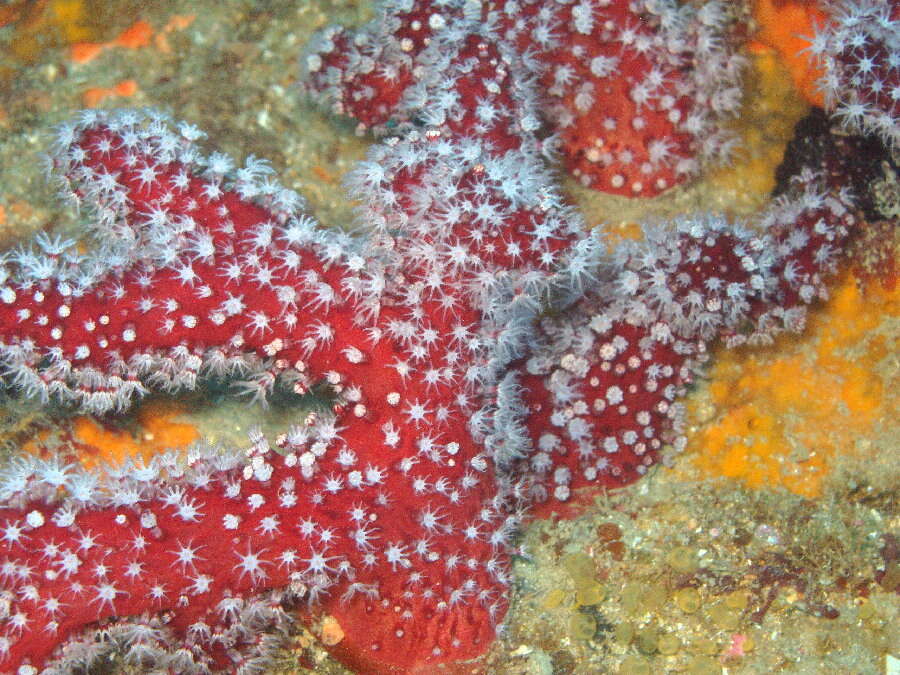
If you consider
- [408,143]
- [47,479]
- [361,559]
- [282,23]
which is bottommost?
[361,559]

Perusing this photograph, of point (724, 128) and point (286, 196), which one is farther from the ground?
point (724, 128)

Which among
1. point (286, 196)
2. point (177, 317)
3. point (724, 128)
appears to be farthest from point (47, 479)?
point (724, 128)

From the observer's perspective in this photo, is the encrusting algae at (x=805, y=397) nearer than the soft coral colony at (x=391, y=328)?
No

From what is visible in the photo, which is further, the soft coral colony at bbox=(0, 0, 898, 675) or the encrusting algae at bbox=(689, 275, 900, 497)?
the encrusting algae at bbox=(689, 275, 900, 497)

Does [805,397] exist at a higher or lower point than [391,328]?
lower

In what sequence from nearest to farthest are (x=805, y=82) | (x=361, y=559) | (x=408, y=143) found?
(x=361, y=559) → (x=408, y=143) → (x=805, y=82)

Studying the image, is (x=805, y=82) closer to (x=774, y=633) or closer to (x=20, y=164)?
(x=774, y=633)

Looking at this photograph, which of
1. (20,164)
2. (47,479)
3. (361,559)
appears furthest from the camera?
(20,164)

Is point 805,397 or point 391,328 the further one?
point 805,397
